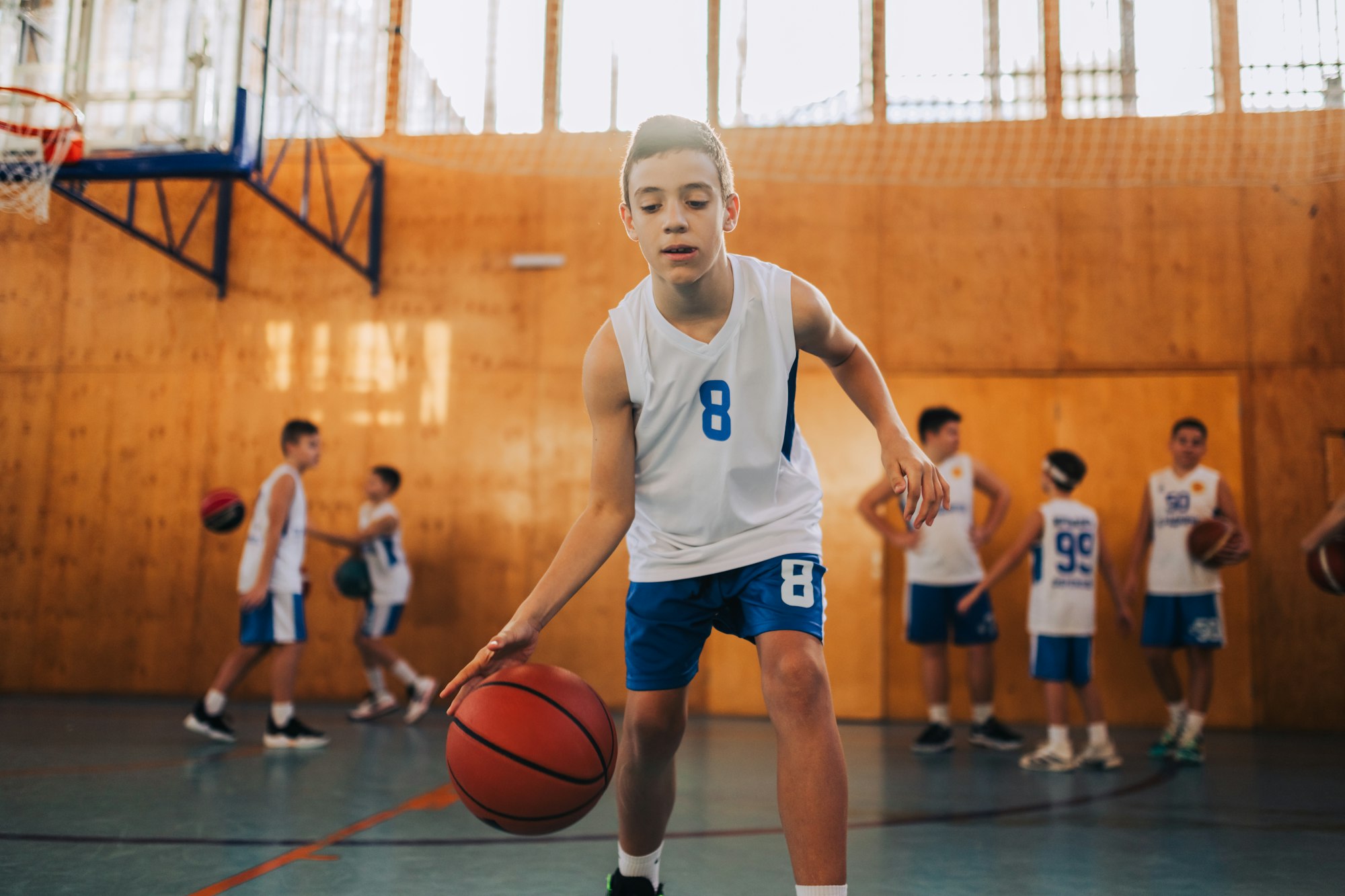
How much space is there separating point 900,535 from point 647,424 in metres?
3.76

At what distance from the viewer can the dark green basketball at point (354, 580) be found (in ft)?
20.7

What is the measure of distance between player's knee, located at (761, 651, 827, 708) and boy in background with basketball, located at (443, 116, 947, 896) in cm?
7

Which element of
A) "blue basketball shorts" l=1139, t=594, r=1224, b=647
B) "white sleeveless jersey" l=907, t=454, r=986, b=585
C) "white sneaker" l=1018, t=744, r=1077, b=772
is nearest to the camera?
"white sneaker" l=1018, t=744, r=1077, b=772

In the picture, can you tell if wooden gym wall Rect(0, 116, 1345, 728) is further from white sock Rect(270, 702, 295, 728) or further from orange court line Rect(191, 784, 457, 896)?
orange court line Rect(191, 784, 457, 896)

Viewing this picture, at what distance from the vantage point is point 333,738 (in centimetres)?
537

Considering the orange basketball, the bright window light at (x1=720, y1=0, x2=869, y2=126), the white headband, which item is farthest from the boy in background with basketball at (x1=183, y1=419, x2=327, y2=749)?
the orange basketball

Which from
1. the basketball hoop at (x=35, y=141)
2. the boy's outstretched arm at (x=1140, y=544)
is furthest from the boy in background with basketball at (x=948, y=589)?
the basketball hoop at (x=35, y=141)

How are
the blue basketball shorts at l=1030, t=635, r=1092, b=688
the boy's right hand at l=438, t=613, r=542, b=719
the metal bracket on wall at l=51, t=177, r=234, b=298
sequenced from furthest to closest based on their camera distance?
the metal bracket on wall at l=51, t=177, r=234, b=298
the blue basketball shorts at l=1030, t=635, r=1092, b=688
the boy's right hand at l=438, t=613, r=542, b=719

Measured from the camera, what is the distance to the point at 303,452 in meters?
5.39

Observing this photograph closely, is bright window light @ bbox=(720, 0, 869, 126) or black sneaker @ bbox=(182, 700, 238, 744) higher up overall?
bright window light @ bbox=(720, 0, 869, 126)

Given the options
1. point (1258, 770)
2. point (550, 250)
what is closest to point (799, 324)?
point (1258, 770)

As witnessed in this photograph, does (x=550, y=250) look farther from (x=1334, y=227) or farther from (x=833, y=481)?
(x=1334, y=227)

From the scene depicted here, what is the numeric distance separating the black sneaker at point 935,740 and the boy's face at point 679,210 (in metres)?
4.04

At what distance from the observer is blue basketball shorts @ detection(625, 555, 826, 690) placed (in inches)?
79.4
